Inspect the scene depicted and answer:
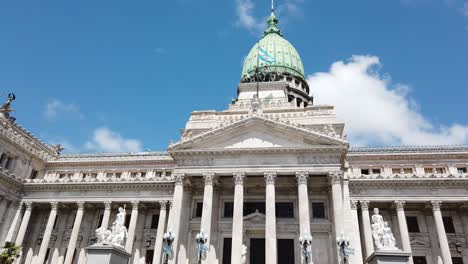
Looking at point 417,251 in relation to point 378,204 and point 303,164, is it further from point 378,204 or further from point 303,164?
point 303,164

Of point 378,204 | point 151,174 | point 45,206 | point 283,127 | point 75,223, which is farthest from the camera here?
point 151,174

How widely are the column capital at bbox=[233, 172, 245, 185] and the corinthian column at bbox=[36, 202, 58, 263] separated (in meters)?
22.6

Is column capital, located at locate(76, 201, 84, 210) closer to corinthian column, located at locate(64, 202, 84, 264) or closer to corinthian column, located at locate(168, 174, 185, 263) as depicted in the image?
corinthian column, located at locate(64, 202, 84, 264)

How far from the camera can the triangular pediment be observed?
3484 cm

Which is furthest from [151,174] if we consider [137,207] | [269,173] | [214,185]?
[269,173]

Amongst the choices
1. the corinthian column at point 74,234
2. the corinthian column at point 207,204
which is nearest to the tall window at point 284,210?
the corinthian column at point 207,204

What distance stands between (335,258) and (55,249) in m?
31.4

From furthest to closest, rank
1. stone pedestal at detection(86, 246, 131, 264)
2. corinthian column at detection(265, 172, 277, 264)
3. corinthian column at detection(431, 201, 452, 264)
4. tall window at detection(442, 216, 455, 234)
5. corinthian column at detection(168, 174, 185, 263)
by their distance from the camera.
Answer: tall window at detection(442, 216, 455, 234)
corinthian column at detection(431, 201, 452, 264)
corinthian column at detection(168, 174, 185, 263)
corinthian column at detection(265, 172, 277, 264)
stone pedestal at detection(86, 246, 131, 264)

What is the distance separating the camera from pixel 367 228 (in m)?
35.6

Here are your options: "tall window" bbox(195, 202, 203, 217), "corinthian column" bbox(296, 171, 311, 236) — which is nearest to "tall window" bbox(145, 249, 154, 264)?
"tall window" bbox(195, 202, 203, 217)

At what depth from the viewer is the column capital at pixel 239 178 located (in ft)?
112

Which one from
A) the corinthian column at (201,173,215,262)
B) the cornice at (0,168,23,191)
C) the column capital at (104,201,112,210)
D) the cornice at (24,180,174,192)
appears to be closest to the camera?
the corinthian column at (201,173,215,262)

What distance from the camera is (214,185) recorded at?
119 ft

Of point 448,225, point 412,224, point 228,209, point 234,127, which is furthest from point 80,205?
point 448,225
